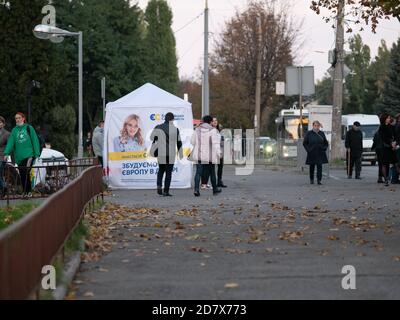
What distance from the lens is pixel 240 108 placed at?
64500 mm

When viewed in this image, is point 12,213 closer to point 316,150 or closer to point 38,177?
point 38,177

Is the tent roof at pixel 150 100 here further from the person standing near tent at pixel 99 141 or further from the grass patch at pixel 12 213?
the grass patch at pixel 12 213

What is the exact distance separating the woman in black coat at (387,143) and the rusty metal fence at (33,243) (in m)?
14.7

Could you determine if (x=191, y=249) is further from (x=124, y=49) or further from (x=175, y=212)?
(x=124, y=49)

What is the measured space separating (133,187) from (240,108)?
41.2 meters

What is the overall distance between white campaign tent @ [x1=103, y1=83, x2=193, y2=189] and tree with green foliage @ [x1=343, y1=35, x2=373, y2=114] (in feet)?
316

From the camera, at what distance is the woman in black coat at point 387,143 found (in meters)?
24.2

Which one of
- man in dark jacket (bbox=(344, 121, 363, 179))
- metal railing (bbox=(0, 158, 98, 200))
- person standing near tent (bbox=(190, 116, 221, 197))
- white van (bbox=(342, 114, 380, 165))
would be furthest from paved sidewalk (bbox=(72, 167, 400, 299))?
white van (bbox=(342, 114, 380, 165))

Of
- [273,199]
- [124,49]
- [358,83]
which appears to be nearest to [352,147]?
[273,199]

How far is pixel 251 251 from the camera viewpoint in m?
10.7

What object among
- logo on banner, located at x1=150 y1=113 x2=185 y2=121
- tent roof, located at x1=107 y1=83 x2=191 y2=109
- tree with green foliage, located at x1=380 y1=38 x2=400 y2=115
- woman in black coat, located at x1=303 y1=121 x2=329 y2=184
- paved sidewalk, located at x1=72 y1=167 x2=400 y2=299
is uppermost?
tree with green foliage, located at x1=380 y1=38 x2=400 y2=115

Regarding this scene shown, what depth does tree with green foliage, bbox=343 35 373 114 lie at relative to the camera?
129000 mm

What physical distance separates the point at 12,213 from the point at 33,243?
8548 millimetres

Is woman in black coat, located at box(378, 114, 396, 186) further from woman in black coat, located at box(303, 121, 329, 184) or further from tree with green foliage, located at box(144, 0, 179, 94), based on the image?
tree with green foliage, located at box(144, 0, 179, 94)
